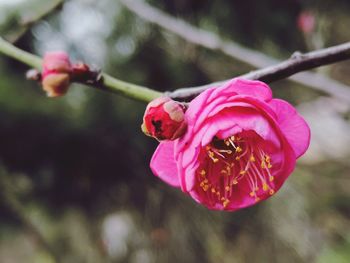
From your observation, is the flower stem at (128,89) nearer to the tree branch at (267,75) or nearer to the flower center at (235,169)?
the tree branch at (267,75)

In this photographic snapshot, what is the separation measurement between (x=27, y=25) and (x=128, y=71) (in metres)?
1.14

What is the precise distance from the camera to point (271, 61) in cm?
146

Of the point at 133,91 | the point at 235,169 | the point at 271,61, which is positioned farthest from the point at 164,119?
the point at 271,61

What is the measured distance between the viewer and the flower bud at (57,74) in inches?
26.3

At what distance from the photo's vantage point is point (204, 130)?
56cm

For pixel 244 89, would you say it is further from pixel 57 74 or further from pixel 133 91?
pixel 57 74

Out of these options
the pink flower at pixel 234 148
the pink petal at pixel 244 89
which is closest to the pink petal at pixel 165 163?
the pink flower at pixel 234 148

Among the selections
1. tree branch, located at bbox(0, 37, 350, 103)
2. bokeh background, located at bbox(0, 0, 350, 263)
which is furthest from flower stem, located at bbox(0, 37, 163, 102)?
bokeh background, located at bbox(0, 0, 350, 263)

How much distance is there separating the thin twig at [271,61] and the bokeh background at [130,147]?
21cm

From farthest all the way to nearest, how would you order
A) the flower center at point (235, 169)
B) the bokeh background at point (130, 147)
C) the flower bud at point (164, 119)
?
1. the bokeh background at point (130, 147)
2. the flower center at point (235, 169)
3. the flower bud at point (164, 119)

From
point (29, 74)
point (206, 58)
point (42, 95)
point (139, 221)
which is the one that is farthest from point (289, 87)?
point (29, 74)

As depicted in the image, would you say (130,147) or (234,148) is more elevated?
(234,148)

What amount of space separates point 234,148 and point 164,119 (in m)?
0.18

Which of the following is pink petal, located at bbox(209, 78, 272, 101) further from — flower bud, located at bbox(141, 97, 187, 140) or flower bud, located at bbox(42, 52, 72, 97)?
flower bud, located at bbox(42, 52, 72, 97)
